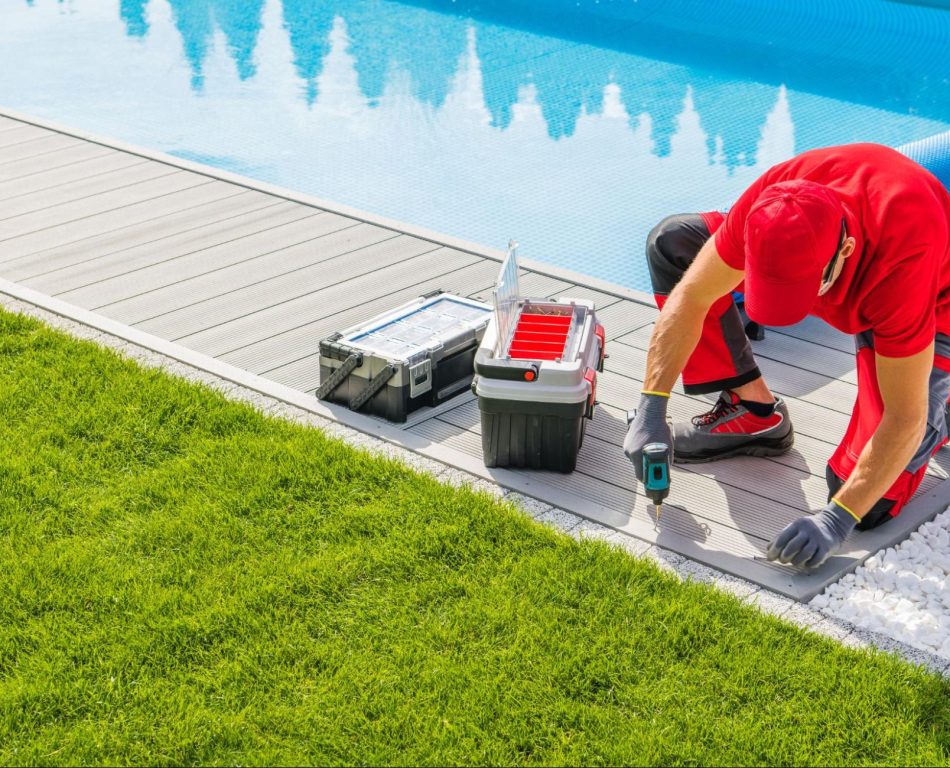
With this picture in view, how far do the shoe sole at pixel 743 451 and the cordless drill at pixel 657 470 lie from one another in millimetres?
438

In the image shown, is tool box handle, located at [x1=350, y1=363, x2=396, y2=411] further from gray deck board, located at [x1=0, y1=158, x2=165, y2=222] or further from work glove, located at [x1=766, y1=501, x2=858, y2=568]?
gray deck board, located at [x1=0, y1=158, x2=165, y2=222]

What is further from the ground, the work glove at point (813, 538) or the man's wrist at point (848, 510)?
the man's wrist at point (848, 510)

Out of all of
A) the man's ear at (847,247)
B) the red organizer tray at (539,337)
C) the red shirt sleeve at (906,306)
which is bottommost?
the red organizer tray at (539,337)

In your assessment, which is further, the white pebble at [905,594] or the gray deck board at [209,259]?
the gray deck board at [209,259]

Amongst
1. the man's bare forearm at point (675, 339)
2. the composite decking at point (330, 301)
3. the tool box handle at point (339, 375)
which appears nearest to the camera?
the man's bare forearm at point (675, 339)

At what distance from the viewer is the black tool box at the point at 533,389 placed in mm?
3283

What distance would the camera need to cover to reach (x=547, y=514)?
3215 millimetres

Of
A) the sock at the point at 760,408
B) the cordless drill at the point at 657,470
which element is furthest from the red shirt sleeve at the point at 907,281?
the sock at the point at 760,408

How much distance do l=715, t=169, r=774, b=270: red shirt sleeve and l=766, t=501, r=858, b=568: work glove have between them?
2.33 feet

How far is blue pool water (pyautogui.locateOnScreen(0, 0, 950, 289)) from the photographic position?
22.6ft

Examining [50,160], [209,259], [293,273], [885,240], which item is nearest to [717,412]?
[885,240]

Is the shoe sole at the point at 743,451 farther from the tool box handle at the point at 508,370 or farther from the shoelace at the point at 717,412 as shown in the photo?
the tool box handle at the point at 508,370

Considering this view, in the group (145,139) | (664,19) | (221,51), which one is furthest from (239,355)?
(664,19)

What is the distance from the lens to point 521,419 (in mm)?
3346
